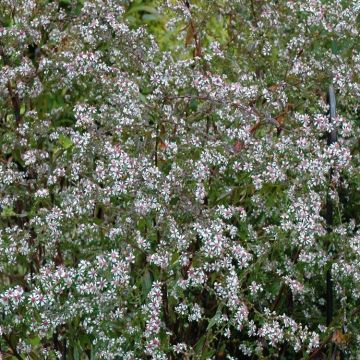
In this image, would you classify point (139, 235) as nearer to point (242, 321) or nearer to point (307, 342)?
point (242, 321)

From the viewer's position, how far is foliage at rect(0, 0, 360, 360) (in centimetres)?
279

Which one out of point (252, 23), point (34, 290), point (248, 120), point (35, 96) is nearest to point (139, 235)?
point (34, 290)

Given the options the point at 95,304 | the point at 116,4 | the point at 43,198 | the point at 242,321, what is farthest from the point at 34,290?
the point at 116,4

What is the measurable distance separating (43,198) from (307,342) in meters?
1.07

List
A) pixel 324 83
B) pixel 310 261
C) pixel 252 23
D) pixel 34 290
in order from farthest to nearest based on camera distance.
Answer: pixel 252 23
pixel 324 83
pixel 310 261
pixel 34 290

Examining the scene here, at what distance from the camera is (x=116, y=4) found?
333 cm

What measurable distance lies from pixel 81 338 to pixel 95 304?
1.26 feet

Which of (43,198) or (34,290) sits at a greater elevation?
(43,198)

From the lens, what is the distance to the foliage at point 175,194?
9.15 feet

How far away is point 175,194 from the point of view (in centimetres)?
285

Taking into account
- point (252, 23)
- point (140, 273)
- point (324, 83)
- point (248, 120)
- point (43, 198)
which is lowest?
point (140, 273)

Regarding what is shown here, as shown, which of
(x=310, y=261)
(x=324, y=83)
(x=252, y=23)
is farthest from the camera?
(x=252, y=23)

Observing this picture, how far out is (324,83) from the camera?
10.8 feet

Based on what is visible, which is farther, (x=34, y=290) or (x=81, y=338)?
(x=81, y=338)
